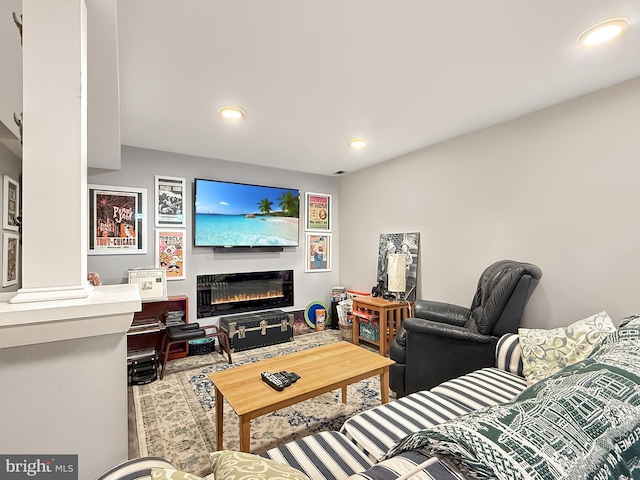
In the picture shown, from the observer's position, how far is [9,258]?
2281 millimetres

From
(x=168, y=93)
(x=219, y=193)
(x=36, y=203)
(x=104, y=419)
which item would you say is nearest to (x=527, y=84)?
(x=168, y=93)

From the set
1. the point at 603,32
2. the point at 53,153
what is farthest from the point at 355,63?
the point at 53,153

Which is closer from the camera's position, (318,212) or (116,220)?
(116,220)

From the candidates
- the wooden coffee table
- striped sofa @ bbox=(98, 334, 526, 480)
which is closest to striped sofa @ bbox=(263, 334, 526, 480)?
striped sofa @ bbox=(98, 334, 526, 480)

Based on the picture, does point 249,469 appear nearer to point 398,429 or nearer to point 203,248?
point 398,429

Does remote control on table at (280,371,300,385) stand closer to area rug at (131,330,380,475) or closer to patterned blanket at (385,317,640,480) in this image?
area rug at (131,330,380,475)

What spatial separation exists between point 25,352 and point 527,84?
2.94 meters

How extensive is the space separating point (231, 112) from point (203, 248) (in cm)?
187

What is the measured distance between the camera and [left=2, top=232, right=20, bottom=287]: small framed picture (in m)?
2.18

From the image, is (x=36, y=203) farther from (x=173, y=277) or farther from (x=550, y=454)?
(x=173, y=277)

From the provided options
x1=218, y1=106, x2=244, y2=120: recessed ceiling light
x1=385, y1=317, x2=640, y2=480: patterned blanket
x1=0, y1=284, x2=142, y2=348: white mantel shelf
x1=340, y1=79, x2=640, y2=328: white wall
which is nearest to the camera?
x1=385, y1=317, x2=640, y2=480: patterned blanket

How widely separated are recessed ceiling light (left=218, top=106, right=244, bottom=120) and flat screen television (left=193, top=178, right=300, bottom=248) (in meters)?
1.31

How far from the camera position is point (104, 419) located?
0.91 metres

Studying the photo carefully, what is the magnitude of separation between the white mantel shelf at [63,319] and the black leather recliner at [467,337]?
1989mm
